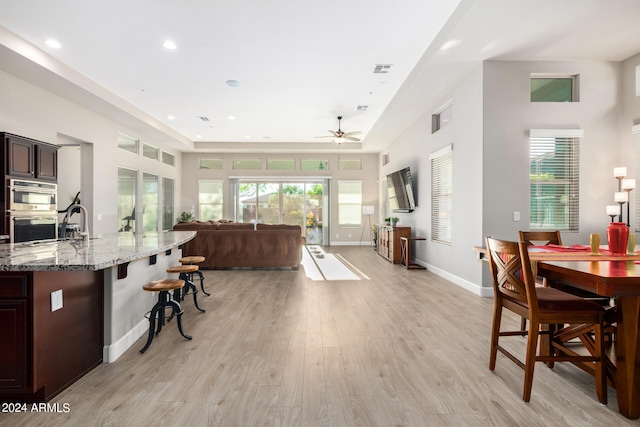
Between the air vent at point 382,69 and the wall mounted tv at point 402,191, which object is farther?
the wall mounted tv at point 402,191

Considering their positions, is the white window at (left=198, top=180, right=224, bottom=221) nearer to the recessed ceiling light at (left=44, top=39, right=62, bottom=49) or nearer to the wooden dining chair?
the recessed ceiling light at (left=44, top=39, right=62, bottom=49)

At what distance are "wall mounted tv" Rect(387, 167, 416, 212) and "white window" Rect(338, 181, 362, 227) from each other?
2618mm

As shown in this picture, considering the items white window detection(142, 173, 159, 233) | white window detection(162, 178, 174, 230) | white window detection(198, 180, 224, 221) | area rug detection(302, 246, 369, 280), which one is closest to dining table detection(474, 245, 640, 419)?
area rug detection(302, 246, 369, 280)

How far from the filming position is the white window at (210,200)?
1117cm

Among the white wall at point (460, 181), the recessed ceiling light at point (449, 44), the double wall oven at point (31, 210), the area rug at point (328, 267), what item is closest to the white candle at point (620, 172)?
the white wall at point (460, 181)

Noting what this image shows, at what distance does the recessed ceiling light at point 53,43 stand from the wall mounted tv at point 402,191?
20.8 feet

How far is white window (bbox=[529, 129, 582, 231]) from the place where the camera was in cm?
459

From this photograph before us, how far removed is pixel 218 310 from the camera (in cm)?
386

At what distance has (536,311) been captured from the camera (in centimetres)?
199

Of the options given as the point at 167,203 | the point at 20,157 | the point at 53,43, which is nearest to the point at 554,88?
the point at 53,43

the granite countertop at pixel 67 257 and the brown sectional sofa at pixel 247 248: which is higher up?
the granite countertop at pixel 67 257

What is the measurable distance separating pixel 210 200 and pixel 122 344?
351 inches

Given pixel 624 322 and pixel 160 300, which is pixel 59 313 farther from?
pixel 624 322

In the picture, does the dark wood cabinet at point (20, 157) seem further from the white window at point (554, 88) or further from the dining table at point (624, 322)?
the white window at point (554, 88)
